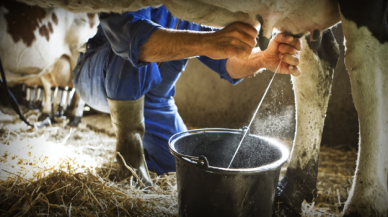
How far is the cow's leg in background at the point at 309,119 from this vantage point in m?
1.06

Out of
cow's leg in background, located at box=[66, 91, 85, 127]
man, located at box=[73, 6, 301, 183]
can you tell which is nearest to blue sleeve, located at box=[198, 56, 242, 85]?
man, located at box=[73, 6, 301, 183]

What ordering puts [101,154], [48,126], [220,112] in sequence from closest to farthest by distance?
1. [101,154]
2. [48,126]
3. [220,112]

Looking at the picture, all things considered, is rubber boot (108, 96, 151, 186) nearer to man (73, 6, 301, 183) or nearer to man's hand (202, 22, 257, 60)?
man (73, 6, 301, 183)

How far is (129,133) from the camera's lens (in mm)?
1302

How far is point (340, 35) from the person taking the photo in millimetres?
2045

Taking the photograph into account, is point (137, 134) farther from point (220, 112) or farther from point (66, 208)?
point (220, 112)

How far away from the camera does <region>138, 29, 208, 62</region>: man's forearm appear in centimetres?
92

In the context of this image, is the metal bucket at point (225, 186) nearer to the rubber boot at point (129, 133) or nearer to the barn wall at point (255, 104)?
the rubber boot at point (129, 133)

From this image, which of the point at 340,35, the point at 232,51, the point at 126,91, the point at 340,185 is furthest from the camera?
the point at 340,35

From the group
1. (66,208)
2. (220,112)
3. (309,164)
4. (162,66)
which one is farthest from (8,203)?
(220,112)

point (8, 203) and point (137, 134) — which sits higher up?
point (137, 134)

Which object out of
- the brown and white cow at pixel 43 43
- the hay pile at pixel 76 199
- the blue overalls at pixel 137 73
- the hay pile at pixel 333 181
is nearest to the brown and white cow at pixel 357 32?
the blue overalls at pixel 137 73

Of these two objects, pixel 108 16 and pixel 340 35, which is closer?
pixel 108 16

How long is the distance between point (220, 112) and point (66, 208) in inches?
76.2
